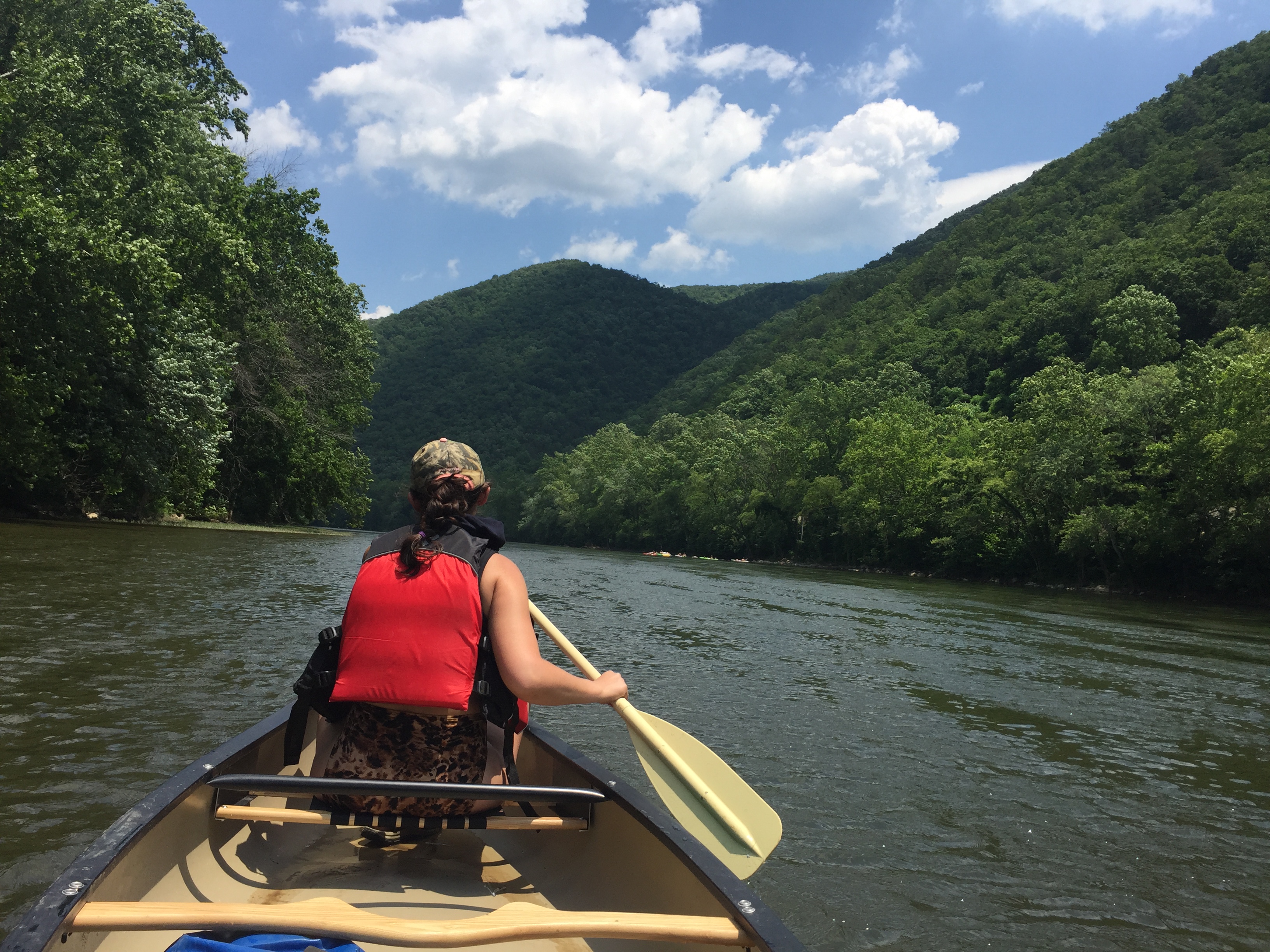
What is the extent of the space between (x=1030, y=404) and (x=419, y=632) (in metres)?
44.2

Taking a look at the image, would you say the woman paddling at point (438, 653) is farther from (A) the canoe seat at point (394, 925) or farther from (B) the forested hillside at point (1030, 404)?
(B) the forested hillside at point (1030, 404)

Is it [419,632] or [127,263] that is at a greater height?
[127,263]

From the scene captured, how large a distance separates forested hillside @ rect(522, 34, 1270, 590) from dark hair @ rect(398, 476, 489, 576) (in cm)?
3065

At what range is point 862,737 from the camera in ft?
28.1

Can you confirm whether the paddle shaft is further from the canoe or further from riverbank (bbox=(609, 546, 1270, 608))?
riverbank (bbox=(609, 546, 1270, 608))

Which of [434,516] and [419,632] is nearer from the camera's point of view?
[419,632]

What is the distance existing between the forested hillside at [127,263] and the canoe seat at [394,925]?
20153 mm

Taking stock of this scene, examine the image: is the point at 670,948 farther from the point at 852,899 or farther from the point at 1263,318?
the point at 1263,318

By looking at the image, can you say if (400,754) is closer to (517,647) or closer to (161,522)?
(517,647)

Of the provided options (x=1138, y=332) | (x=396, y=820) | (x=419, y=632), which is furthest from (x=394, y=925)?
(x=1138, y=332)

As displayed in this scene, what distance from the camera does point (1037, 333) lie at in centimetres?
7156

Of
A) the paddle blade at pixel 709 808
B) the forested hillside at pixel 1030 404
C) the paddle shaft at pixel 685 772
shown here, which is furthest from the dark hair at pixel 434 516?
the forested hillside at pixel 1030 404

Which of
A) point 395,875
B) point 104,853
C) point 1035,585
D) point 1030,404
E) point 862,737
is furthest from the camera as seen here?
point 1030,404

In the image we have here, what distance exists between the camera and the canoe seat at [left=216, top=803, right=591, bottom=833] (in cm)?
324
